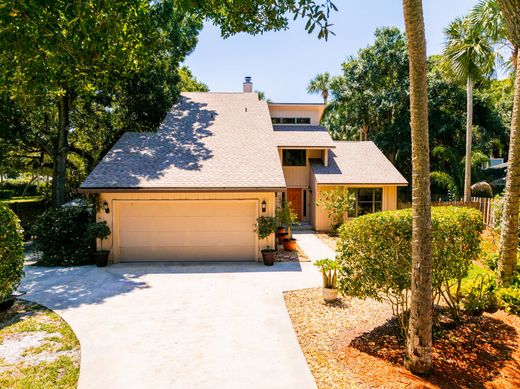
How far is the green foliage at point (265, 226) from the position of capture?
11.8m

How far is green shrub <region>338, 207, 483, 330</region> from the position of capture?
5.46m

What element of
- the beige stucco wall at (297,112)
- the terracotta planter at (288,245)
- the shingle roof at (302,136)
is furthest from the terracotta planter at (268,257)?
the beige stucco wall at (297,112)

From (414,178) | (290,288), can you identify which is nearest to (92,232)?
(290,288)

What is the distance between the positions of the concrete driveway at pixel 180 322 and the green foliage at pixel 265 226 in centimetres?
112

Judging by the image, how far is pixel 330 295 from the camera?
26.3ft

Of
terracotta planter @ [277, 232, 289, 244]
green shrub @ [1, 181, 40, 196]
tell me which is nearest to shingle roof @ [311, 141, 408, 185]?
terracotta planter @ [277, 232, 289, 244]

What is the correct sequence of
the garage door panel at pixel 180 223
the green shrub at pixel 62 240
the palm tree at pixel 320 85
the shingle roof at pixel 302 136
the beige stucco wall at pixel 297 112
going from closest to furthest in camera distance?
1. the green shrub at pixel 62 240
2. the garage door panel at pixel 180 223
3. the shingle roof at pixel 302 136
4. the beige stucco wall at pixel 297 112
5. the palm tree at pixel 320 85

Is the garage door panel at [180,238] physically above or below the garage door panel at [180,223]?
below

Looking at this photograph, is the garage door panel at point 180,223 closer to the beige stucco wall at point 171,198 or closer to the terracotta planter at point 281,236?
the beige stucco wall at point 171,198

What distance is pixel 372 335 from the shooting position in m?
6.20

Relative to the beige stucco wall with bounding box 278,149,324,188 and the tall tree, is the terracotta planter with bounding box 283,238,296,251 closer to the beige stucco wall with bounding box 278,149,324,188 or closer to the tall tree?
the beige stucco wall with bounding box 278,149,324,188

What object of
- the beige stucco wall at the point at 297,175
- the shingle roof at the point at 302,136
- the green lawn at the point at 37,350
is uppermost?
the shingle roof at the point at 302,136

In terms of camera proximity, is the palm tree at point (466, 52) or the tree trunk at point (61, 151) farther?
the palm tree at point (466, 52)

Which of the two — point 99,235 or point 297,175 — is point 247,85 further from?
point 99,235
